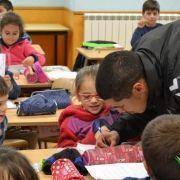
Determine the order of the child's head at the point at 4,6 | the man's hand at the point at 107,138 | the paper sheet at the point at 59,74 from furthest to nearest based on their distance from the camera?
the child's head at the point at 4,6
the paper sheet at the point at 59,74
the man's hand at the point at 107,138

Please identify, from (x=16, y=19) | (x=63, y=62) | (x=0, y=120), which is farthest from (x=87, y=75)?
(x=63, y=62)

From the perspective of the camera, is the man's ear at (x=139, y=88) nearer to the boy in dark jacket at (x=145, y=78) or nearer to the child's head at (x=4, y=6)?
the boy in dark jacket at (x=145, y=78)

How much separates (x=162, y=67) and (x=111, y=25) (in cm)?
538

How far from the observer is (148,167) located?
1398 mm

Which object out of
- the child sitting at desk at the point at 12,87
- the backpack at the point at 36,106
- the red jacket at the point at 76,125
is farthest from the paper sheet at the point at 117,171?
the child sitting at desk at the point at 12,87

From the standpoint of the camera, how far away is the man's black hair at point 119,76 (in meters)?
1.77

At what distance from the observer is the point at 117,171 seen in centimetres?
195

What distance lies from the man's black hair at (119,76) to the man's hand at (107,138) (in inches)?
19.6

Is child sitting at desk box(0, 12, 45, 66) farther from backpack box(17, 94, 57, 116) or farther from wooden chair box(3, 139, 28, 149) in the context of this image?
wooden chair box(3, 139, 28, 149)

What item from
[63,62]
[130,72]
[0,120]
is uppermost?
[130,72]

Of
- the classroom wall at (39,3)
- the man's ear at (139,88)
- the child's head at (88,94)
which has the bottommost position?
the child's head at (88,94)

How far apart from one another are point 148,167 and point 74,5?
577 cm

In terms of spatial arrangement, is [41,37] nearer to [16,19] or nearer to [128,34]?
[128,34]

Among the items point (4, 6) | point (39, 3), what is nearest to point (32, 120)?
point (4, 6)
